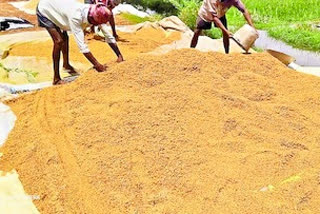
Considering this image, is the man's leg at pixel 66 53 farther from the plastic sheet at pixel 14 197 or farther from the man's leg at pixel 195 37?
the plastic sheet at pixel 14 197

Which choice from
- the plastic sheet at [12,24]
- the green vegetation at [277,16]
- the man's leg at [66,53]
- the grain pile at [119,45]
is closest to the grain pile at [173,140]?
the man's leg at [66,53]

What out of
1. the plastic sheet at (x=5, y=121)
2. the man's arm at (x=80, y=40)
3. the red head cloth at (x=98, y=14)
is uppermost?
the red head cloth at (x=98, y=14)

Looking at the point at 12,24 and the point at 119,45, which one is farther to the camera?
the point at 12,24

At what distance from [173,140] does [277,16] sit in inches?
283

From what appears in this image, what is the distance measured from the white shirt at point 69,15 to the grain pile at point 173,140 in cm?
34

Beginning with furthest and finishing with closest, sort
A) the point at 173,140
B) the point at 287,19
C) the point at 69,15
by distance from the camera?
the point at 287,19 → the point at 69,15 → the point at 173,140

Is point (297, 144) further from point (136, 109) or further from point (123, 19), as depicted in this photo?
point (123, 19)

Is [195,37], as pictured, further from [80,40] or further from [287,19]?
[287,19]

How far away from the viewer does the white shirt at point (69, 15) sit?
438 centimetres

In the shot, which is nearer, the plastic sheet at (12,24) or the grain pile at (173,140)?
the grain pile at (173,140)

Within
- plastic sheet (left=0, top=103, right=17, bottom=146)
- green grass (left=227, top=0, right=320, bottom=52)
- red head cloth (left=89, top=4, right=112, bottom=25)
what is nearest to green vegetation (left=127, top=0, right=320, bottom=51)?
green grass (left=227, top=0, right=320, bottom=52)

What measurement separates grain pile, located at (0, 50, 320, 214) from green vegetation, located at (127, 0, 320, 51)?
12.4 feet

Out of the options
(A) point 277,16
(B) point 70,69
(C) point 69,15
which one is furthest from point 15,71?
→ (A) point 277,16

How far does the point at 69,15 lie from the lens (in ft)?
14.5
